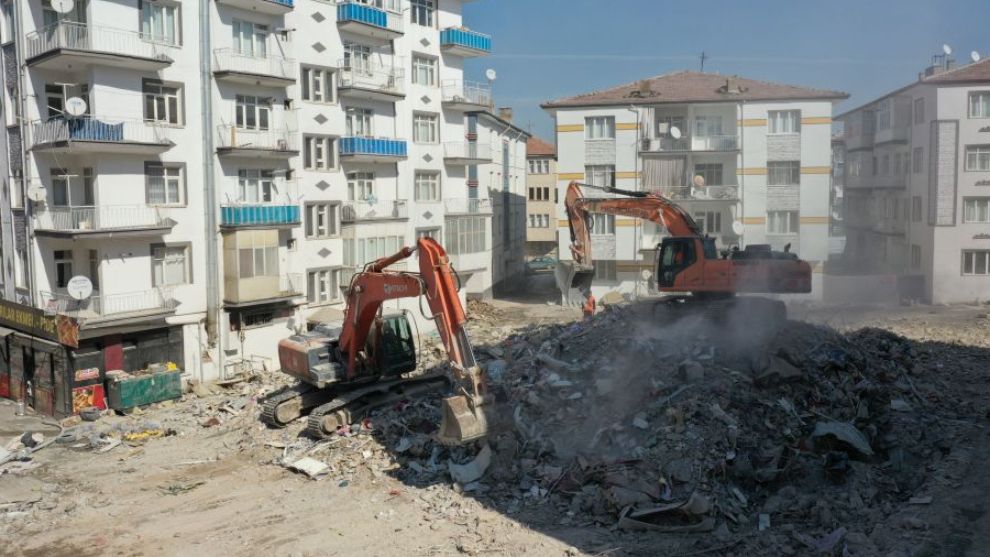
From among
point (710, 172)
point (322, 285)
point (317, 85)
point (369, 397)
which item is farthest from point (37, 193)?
point (710, 172)

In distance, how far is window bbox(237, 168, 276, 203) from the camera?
99.4ft

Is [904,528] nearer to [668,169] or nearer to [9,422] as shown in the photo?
[9,422]

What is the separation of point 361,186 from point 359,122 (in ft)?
8.91

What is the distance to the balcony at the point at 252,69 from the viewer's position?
2881 centimetres

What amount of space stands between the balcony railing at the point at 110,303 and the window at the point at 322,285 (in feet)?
20.8

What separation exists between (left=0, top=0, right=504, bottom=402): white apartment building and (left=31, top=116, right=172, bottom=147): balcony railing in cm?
5

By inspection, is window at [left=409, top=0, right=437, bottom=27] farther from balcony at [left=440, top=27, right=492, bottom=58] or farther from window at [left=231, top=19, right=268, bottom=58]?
window at [left=231, top=19, right=268, bottom=58]

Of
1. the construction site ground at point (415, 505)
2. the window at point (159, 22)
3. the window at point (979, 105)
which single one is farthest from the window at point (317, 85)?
the window at point (979, 105)

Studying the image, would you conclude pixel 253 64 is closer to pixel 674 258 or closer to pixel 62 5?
pixel 62 5

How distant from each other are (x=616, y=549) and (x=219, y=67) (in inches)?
893

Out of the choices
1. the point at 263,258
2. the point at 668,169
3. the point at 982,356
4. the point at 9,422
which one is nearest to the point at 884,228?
the point at 668,169

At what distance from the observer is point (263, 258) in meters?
30.0

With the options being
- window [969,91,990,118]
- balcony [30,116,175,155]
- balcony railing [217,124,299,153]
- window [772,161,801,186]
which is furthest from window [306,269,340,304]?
window [969,91,990,118]

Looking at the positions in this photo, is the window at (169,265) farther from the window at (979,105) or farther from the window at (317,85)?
the window at (979,105)
